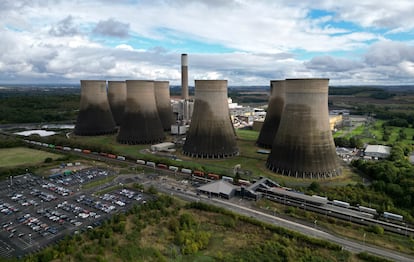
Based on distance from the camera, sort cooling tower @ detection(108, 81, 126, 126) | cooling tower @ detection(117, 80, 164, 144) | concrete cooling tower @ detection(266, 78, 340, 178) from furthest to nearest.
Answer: cooling tower @ detection(108, 81, 126, 126) < cooling tower @ detection(117, 80, 164, 144) < concrete cooling tower @ detection(266, 78, 340, 178)

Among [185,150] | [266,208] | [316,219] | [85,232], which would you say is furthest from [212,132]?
[85,232]

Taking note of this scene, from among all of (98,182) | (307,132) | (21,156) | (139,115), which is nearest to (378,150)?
(307,132)

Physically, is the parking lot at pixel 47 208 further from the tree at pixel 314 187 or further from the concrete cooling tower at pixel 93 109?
the concrete cooling tower at pixel 93 109

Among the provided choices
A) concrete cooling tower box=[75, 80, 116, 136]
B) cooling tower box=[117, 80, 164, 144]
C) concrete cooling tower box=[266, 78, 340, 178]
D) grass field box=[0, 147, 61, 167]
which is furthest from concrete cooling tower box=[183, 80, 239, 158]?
concrete cooling tower box=[75, 80, 116, 136]

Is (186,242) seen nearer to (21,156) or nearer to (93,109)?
(21,156)

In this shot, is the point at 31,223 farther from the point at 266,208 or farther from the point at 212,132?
the point at 212,132

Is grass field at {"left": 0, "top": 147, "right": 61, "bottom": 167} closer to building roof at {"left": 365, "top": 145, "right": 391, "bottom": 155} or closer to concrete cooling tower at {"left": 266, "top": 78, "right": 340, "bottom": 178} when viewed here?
concrete cooling tower at {"left": 266, "top": 78, "right": 340, "bottom": 178}

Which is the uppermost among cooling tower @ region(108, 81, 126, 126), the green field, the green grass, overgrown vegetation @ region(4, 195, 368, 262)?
cooling tower @ region(108, 81, 126, 126)
